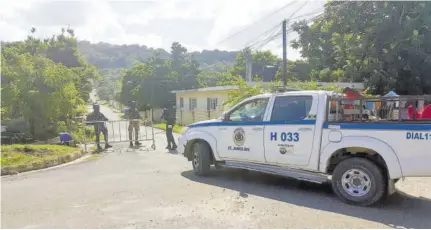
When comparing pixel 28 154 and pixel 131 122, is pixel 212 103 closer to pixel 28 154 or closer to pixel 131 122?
pixel 131 122

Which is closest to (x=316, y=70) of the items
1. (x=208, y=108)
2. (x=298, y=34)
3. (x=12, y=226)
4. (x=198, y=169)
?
(x=298, y=34)

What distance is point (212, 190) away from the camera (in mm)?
6883

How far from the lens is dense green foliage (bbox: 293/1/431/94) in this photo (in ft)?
62.4

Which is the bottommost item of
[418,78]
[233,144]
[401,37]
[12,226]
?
[12,226]

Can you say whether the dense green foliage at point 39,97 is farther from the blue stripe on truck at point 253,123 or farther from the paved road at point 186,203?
the blue stripe on truck at point 253,123

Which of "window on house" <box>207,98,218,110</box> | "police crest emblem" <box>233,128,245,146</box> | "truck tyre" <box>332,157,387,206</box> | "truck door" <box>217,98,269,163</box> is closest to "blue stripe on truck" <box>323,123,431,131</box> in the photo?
"truck tyre" <box>332,157,387,206</box>

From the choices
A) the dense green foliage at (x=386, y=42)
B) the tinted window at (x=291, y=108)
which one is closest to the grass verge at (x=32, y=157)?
the tinted window at (x=291, y=108)

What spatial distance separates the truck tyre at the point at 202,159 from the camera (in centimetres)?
803

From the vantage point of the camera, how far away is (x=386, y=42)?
19.9m

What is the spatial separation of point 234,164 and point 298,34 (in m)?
24.8

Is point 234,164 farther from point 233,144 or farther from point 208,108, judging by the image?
point 208,108

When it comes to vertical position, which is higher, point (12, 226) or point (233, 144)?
point (233, 144)

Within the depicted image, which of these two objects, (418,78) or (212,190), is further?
(418,78)

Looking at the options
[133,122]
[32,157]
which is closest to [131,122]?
[133,122]
